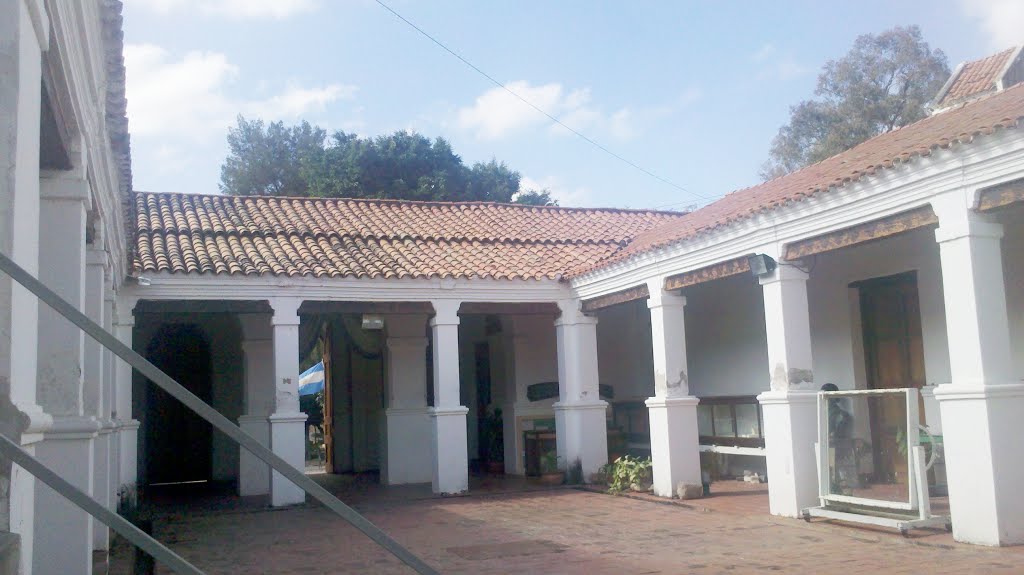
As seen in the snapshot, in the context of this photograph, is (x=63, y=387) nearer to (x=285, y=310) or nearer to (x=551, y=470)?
(x=285, y=310)

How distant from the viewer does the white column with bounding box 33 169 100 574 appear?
18.3 ft

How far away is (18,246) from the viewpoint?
11.6 feet

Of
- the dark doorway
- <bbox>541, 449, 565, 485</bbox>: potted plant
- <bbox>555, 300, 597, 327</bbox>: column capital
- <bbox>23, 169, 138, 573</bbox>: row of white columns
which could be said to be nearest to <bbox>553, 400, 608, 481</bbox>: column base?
<bbox>541, 449, 565, 485</bbox>: potted plant

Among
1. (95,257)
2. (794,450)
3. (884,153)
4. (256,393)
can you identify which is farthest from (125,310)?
(884,153)

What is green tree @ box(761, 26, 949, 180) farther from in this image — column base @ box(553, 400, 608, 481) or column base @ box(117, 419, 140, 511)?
column base @ box(117, 419, 140, 511)

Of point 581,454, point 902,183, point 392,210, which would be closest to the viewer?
point 902,183

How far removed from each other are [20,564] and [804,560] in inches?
239

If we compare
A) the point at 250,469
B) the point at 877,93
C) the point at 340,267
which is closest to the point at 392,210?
the point at 340,267

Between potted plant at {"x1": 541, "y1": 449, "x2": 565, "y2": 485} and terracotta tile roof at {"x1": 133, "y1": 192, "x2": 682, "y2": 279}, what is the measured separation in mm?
3234

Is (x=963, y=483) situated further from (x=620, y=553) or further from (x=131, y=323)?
(x=131, y=323)

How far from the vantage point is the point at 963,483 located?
298 inches

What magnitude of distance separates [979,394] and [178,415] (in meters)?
14.3

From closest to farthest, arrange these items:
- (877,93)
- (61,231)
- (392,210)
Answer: (61,231) < (392,210) < (877,93)

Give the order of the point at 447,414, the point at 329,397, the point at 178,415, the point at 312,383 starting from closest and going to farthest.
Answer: the point at 447,414 < the point at 178,415 < the point at 329,397 < the point at 312,383
